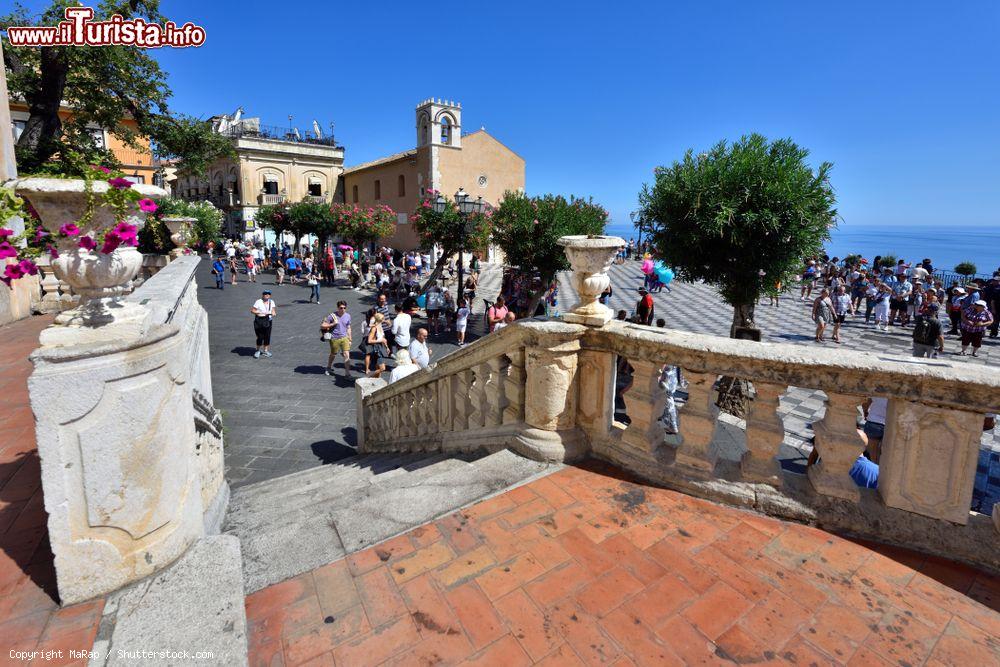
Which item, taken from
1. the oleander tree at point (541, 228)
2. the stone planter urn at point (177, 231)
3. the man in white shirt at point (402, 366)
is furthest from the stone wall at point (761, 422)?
the stone planter urn at point (177, 231)

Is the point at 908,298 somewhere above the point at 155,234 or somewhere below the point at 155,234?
below

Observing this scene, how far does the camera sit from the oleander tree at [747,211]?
24.5 ft

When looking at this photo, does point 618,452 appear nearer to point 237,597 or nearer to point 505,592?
point 505,592

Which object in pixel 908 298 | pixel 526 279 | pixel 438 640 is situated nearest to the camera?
pixel 438 640

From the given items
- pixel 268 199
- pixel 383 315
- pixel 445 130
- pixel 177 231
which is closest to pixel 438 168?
pixel 445 130

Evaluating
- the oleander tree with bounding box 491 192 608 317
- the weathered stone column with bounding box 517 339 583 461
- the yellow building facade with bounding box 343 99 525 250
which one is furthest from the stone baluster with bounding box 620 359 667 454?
the yellow building facade with bounding box 343 99 525 250

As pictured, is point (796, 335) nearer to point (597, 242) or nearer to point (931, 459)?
point (931, 459)

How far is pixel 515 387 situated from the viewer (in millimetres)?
3729

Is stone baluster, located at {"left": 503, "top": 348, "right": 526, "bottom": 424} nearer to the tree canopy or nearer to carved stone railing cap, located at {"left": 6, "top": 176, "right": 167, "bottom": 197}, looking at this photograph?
carved stone railing cap, located at {"left": 6, "top": 176, "right": 167, "bottom": 197}

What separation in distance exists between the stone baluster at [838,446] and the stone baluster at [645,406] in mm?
885

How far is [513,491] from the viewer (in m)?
3.06

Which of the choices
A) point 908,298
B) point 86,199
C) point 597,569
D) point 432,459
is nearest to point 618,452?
point 597,569

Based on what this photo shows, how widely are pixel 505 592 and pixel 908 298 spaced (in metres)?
19.8

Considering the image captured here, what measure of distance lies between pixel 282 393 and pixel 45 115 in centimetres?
1037
